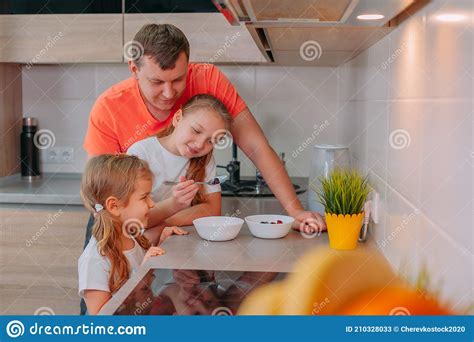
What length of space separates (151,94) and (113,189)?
154 millimetres

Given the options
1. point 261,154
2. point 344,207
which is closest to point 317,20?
point 344,207

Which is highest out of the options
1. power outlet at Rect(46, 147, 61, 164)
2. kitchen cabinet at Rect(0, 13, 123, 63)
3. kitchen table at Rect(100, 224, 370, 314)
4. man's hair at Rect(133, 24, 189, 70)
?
kitchen cabinet at Rect(0, 13, 123, 63)

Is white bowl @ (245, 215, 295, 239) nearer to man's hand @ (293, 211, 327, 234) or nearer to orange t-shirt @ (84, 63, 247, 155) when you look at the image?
man's hand @ (293, 211, 327, 234)

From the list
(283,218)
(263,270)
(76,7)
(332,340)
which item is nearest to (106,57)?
(76,7)

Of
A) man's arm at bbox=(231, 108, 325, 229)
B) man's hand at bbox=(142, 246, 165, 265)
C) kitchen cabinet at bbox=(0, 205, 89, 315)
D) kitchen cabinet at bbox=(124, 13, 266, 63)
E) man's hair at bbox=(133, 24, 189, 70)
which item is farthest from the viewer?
kitchen cabinet at bbox=(124, 13, 266, 63)

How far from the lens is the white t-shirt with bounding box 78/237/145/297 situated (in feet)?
2.60

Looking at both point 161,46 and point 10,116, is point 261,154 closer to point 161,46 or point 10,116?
point 161,46

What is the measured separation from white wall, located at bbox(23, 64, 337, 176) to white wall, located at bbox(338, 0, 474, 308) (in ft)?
2.00

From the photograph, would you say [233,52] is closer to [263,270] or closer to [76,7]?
[76,7]

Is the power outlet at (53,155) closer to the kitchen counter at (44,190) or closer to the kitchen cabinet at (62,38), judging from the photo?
the kitchen counter at (44,190)

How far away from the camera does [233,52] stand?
131 centimetres

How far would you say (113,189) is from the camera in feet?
2.74

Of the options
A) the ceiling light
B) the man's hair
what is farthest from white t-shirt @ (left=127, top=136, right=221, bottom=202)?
the ceiling light

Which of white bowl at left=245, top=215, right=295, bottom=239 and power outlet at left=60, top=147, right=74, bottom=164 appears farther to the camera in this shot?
power outlet at left=60, top=147, right=74, bottom=164
